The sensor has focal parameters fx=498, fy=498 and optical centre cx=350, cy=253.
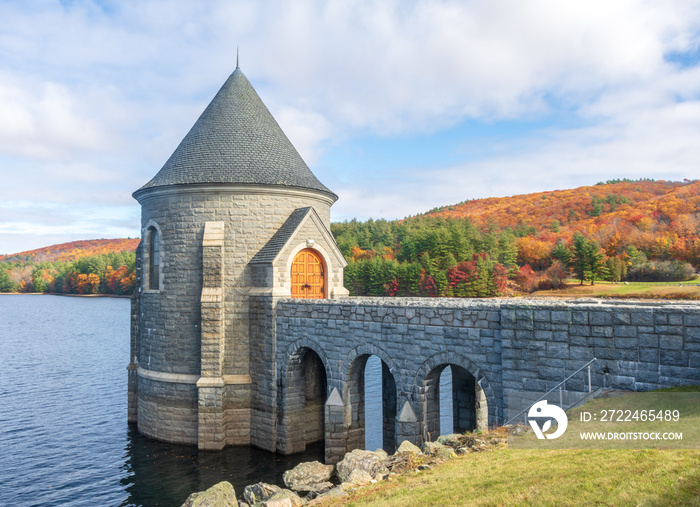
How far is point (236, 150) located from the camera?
18359 millimetres

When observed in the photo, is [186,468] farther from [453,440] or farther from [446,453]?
[446,453]

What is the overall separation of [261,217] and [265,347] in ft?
14.9

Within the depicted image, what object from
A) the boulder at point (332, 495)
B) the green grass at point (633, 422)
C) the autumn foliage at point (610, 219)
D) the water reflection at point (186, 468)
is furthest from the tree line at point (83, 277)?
the green grass at point (633, 422)

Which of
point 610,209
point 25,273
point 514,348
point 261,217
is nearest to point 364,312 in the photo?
point 514,348

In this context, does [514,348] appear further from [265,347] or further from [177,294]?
[177,294]

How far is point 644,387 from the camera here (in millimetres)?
8812

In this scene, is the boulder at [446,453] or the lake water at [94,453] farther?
the lake water at [94,453]

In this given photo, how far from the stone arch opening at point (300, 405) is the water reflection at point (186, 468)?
0.38 m

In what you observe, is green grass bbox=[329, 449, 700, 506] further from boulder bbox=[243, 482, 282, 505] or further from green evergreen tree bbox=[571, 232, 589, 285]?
green evergreen tree bbox=[571, 232, 589, 285]

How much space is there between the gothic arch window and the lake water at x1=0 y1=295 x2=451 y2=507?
5.71 metres

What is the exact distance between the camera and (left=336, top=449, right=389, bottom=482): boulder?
1096 centimetres

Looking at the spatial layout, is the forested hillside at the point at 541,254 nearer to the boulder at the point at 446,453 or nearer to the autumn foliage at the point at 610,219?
the autumn foliage at the point at 610,219

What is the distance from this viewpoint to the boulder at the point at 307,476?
1324 cm

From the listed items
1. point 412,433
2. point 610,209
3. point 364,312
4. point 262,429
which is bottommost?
point 262,429
